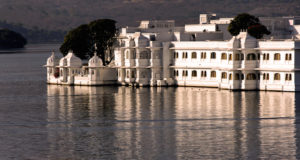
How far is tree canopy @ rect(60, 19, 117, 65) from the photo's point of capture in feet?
355

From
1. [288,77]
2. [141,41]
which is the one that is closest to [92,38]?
[141,41]

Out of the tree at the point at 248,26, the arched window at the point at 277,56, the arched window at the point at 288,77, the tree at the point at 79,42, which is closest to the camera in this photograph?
the arched window at the point at 288,77

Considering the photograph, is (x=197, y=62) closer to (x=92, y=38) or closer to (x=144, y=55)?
(x=144, y=55)

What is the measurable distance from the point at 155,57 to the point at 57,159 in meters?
47.1

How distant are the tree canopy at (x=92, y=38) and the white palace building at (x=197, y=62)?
73.3 inches

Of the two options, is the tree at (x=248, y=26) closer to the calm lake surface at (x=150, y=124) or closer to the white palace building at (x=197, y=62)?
the white palace building at (x=197, y=62)

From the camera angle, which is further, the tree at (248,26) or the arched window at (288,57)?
the tree at (248,26)

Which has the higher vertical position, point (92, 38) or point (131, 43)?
point (92, 38)

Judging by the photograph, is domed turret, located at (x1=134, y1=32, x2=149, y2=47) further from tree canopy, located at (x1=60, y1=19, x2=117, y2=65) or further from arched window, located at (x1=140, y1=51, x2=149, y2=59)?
tree canopy, located at (x1=60, y1=19, x2=117, y2=65)

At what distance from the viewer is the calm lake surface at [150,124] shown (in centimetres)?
5106

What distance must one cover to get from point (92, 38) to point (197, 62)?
815 inches

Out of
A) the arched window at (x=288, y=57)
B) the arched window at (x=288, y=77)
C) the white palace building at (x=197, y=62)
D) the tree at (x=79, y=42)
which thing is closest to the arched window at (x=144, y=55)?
the white palace building at (x=197, y=62)

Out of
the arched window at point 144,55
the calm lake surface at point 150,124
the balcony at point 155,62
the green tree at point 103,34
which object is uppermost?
the green tree at point 103,34

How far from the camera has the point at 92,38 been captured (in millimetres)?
109000
